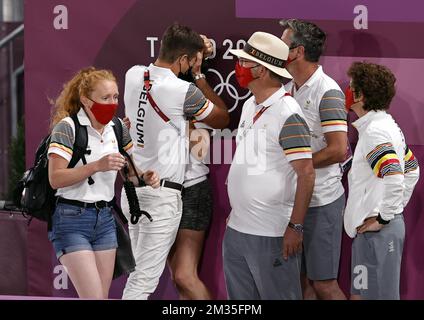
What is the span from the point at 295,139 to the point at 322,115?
570 millimetres

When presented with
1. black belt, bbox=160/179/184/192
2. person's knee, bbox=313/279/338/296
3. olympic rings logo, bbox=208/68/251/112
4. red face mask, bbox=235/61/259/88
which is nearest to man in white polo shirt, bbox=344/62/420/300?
person's knee, bbox=313/279/338/296

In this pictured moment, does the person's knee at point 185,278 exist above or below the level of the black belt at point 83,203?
below

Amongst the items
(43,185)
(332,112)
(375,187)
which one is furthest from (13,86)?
(375,187)

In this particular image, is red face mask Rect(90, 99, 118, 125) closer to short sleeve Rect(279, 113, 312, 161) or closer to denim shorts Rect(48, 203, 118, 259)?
denim shorts Rect(48, 203, 118, 259)

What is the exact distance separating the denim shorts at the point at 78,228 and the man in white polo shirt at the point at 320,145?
1236 mm

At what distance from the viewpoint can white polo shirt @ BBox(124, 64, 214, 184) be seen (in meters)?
5.29

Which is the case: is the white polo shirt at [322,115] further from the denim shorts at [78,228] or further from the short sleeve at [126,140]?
the denim shorts at [78,228]

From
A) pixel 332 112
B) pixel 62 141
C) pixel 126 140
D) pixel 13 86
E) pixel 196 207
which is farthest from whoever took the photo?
pixel 13 86

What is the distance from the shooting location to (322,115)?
5293mm

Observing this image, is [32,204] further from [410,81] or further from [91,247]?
[410,81]

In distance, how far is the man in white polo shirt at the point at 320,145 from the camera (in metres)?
5.29

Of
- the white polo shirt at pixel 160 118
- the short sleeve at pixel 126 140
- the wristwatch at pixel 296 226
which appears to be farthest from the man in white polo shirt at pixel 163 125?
the wristwatch at pixel 296 226

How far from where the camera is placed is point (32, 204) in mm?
4855

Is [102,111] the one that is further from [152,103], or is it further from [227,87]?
[227,87]
